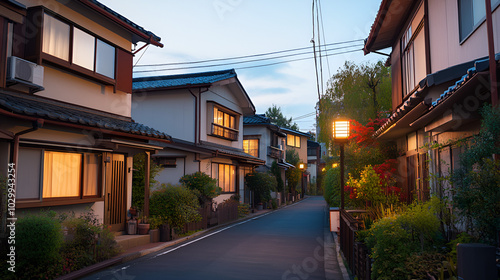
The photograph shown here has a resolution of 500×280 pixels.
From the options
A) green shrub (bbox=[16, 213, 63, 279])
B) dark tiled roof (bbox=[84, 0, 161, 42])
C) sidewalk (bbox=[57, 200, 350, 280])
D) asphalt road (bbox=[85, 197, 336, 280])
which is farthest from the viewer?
dark tiled roof (bbox=[84, 0, 161, 42])

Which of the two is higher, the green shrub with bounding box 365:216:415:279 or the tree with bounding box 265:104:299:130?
the tree with bounding box 265:104:299:130

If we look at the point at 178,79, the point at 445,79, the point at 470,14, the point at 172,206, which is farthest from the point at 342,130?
the point at 178,79

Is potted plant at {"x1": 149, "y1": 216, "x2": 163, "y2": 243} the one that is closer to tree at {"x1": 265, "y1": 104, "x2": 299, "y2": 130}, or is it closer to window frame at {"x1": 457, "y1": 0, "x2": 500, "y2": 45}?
window frame at {"x1": 457, "y1": 0, "x2": 500, "y2": 45}

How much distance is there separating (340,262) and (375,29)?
27.6 ft

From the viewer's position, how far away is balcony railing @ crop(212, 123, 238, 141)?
938 inches

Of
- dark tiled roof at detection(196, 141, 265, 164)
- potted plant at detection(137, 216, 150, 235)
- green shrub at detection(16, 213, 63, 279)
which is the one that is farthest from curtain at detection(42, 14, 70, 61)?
dark tiled roof at detection(196, 141, 265, 164)

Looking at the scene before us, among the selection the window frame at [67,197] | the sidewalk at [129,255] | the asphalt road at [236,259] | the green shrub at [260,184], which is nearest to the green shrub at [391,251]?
the asphalt road at [236,259]

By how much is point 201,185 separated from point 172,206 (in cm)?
427

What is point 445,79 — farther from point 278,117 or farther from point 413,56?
point 278,117

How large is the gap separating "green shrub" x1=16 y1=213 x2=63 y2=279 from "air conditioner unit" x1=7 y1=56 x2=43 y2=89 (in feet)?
11.4

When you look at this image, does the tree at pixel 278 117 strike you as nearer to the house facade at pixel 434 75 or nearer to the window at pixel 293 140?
the window at pixel 293 140

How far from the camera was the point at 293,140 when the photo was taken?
5169cm

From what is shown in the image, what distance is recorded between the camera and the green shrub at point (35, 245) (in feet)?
25.1

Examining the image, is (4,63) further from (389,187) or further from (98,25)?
(389,187)
